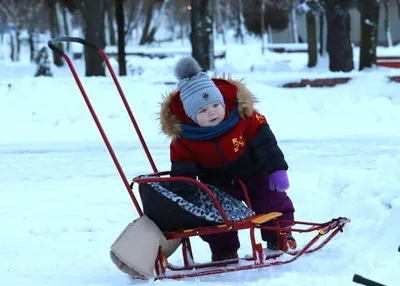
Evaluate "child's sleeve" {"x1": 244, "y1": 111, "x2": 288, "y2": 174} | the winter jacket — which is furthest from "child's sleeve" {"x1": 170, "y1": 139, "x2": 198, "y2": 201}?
"child's sleeve" {"x1": 244, "y1": 111, "x2": 288, "y2": 174}

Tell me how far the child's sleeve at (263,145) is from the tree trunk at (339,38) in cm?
1598

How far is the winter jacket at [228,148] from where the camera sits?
5.01m

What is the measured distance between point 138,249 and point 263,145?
934mm

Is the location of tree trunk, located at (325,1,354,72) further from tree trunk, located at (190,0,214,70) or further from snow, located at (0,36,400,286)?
snow, located at (0,36,400,286)

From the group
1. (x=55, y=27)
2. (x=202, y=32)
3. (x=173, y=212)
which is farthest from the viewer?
(x=55, y=27)

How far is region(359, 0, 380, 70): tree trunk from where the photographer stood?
2142 cm

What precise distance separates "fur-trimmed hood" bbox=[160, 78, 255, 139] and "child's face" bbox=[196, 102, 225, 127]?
8 cm

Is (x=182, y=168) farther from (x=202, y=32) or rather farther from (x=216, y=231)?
(x=202, y=32)

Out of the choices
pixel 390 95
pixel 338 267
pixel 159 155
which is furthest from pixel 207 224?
pixel 390 95

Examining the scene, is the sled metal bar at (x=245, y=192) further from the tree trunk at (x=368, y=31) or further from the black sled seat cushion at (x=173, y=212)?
the tree trunk at (x=368, y=31)

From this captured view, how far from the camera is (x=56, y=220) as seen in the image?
7.02 metres

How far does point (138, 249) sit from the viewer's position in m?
4.75

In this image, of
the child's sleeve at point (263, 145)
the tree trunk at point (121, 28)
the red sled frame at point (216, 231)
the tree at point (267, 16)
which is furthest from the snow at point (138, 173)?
the tree at point (267, 16)

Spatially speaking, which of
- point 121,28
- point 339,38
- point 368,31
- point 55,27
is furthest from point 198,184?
point 55,27
